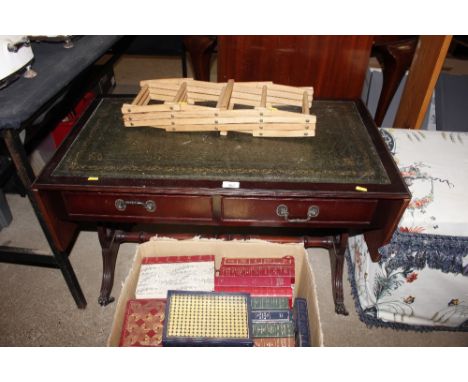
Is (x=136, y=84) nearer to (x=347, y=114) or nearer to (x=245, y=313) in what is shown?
(x=347, y=114)

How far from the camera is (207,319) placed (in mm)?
1571

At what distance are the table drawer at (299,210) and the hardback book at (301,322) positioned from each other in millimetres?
512

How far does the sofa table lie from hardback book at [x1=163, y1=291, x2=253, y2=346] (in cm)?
39

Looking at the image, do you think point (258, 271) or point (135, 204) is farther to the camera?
point (258, 271)

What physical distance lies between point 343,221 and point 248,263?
627mm

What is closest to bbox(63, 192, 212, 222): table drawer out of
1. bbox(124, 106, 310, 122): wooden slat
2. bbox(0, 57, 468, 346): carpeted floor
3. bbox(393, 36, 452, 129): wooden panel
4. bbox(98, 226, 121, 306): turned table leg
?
bbox(124, 106, 310, 122): wooden slat

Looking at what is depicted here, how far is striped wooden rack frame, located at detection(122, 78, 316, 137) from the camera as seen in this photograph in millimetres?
1526

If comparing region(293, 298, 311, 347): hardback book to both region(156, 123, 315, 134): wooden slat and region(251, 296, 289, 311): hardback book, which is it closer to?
region(251, 296, 289, 311): hardback book

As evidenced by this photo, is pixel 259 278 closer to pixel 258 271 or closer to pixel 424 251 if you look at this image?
pixel 258 271

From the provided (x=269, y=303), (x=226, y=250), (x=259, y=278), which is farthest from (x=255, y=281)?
(x=226, y=250)

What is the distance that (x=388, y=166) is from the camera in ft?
4.68

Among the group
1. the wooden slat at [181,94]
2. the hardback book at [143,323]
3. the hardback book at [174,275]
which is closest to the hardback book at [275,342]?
the hardback book at [174,275]

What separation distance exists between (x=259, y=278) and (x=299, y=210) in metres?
0.55

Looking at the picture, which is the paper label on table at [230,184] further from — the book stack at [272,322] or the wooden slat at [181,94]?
the book stack at [272,322]
